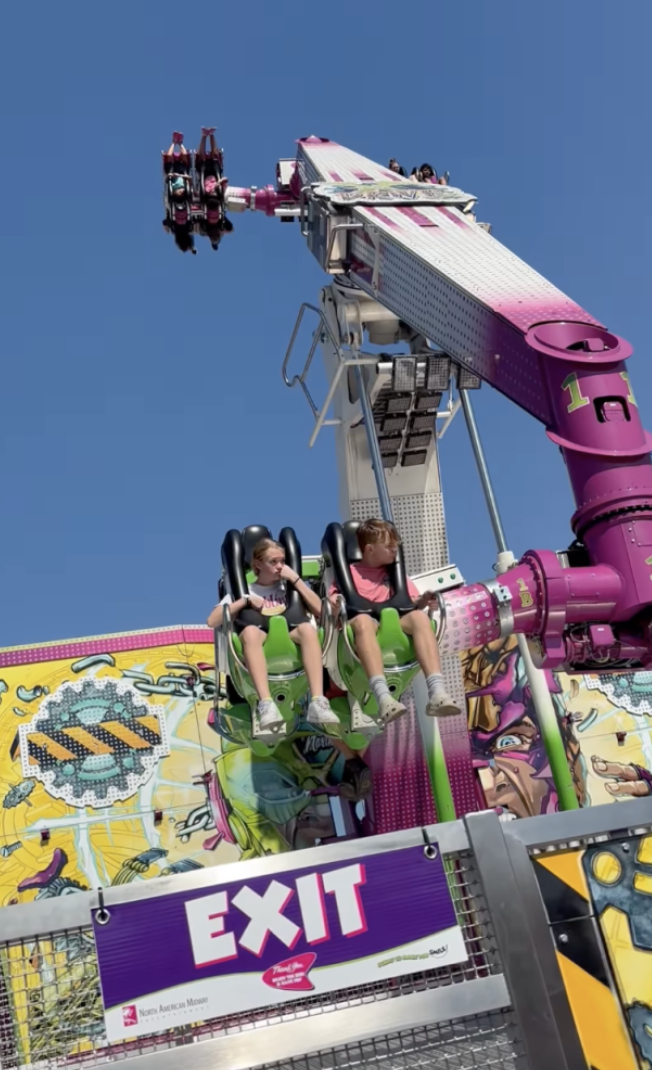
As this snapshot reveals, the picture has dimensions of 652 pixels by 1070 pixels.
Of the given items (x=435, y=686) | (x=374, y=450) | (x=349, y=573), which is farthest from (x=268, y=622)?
(x=374, y=450)

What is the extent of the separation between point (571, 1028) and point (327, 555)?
4097mm

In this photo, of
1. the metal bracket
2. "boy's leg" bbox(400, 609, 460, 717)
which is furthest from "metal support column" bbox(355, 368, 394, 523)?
"boy's leg" bbox(400, 609, 460, 717)

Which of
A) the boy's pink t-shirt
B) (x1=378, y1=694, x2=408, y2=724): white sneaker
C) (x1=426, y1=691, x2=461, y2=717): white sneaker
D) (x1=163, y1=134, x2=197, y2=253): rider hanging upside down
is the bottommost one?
(x1=426, y1=691, x2=461, y2=717): white sneaker

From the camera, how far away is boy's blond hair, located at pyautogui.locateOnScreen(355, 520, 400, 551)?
619 cm

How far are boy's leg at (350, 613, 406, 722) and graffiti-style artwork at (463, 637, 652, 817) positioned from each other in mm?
4572

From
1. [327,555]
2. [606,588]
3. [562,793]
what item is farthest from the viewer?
[562,793]

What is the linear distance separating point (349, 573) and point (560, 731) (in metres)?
5.28

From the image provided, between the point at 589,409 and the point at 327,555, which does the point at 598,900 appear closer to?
the point at 589,409

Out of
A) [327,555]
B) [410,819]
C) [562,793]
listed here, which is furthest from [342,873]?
[562,793]

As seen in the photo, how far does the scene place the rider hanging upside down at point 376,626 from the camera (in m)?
5.30

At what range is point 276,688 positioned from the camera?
6.05 meters

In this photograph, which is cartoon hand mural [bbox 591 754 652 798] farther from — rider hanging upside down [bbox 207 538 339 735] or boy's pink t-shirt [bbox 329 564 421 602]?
rider hanging upside down [bbox 207 538 339 735]

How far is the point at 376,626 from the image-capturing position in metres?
5.94

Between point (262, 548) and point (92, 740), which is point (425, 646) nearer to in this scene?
point (262, 548)
